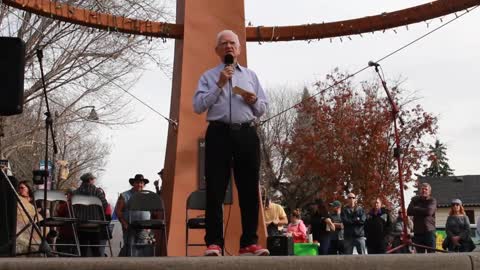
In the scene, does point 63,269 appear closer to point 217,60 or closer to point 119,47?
point 217,60

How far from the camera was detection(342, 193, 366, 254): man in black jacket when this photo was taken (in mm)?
10805

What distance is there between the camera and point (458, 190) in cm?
6406

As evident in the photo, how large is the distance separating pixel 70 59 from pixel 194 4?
984 centimetres

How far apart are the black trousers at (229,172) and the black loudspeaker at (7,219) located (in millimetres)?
1376

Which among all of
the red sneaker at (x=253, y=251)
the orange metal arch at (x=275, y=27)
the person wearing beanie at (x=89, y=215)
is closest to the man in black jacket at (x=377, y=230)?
the orange metal arch at (x=275, y=27)

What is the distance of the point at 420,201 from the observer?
10.0 meters

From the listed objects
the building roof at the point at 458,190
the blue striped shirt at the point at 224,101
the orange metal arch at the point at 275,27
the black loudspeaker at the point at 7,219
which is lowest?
the black loudspeaker at the point at 7,219

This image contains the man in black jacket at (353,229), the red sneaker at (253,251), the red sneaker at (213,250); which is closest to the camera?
the red sneaker at (213,250)

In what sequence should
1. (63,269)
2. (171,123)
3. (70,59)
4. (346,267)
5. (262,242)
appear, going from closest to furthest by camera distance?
1. (63,269)
2. (346,267)
3. (262,242)
4. (171,123)
5. (70,59)

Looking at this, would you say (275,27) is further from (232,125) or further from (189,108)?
(232,125)

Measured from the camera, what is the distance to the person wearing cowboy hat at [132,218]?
29.1 ft

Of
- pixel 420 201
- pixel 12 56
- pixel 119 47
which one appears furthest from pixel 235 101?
pixel 119 47

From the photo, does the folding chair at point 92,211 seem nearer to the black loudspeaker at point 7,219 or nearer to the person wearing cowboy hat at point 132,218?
the person wearing cowboy hat at point 132,218

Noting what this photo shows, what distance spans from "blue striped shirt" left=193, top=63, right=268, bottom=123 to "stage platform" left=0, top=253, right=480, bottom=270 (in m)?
1.54
